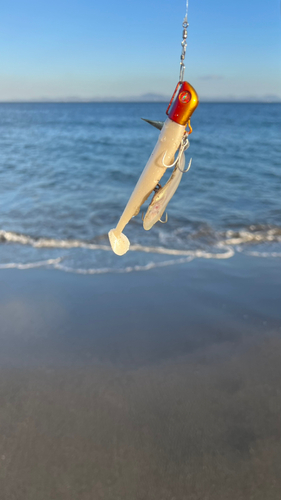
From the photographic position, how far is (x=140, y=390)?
105 inches

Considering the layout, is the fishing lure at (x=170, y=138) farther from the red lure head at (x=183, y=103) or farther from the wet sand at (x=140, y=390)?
the wet sand at (x=140, y=390)

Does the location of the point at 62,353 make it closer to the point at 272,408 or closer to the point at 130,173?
the point at 272,408

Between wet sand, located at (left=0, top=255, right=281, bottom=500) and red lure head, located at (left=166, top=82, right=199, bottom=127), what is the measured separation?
1.85 m

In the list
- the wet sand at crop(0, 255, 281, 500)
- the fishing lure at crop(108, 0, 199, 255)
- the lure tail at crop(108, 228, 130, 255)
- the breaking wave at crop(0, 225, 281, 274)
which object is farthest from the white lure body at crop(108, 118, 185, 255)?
the breaking wave at crop(0, 225, 281, 274)

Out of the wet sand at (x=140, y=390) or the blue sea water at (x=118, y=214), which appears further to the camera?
the blue sea water at (x=118, y=214)

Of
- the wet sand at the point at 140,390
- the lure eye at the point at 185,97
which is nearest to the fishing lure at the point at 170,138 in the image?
the lure eye at the point at 185,97

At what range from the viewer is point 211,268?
4707 millimetres

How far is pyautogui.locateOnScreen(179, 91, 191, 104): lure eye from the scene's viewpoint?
1.35 meters

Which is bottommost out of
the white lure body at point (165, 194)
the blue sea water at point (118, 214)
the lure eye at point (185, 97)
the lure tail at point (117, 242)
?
the blue sea water at point (118, 214)

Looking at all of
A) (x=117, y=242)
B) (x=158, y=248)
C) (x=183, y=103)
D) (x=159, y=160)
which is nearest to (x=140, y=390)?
(x=117, y=242)

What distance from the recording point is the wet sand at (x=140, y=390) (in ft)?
6.82

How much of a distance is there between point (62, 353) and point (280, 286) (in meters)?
2.46

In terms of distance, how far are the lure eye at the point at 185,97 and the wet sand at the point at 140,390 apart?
191 cm

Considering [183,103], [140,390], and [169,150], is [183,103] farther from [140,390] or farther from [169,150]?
[140,390]
